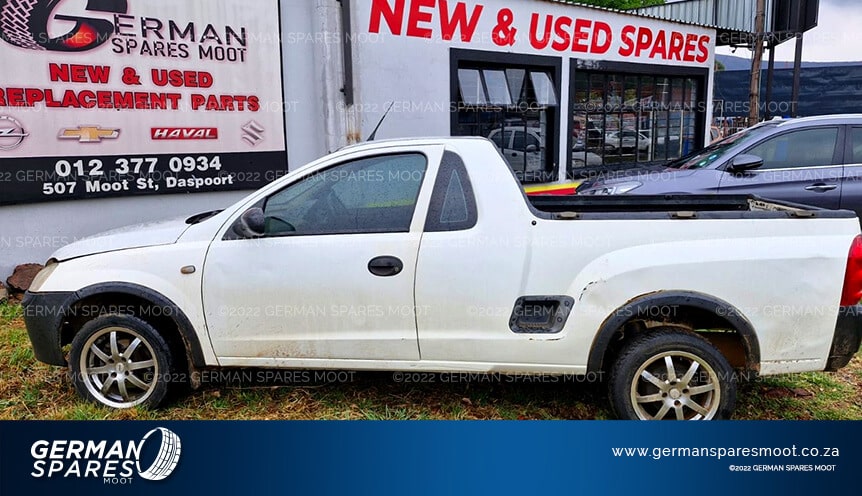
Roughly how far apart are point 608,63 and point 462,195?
33.9ft

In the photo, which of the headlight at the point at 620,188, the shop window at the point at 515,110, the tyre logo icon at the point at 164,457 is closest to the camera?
the tyre logo icon at the point at 164,457

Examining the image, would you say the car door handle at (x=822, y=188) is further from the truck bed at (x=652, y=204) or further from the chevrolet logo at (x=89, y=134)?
the chevrolet logo at (x=89, y=134)

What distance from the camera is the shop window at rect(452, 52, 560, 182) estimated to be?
1083 cm

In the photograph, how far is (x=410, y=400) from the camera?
418cm

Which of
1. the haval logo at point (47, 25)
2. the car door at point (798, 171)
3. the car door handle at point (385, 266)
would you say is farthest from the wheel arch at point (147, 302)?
the car door at point (798, 171)

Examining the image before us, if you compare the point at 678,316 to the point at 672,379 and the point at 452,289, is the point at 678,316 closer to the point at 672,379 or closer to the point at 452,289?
the point at 672,379

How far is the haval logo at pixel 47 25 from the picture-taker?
6543 mm

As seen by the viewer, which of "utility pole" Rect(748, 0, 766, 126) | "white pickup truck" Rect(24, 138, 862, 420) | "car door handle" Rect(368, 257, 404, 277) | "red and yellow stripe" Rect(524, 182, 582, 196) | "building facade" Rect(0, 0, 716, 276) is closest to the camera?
"white pickup truck" Rect(24, 138, 862, 420)

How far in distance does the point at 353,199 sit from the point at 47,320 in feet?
6.60

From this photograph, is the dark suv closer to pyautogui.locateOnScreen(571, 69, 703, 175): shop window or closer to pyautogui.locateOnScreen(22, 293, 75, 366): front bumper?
pyautogui.locateOnScreen(22, 293, 75, 366): front bumper

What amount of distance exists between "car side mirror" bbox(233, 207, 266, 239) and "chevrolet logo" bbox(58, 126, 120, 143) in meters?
4.57

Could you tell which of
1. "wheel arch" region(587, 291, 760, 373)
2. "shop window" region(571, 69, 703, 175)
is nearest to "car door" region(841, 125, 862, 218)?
"wheel arch" region(587, 291, 760, 373)

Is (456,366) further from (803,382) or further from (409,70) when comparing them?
(409,70)

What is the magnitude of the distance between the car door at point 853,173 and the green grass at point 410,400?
2.36 meters
